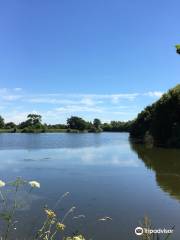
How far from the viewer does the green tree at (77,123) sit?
195 metres

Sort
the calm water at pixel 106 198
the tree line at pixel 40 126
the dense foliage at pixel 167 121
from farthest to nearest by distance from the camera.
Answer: the tree line at pixel 40 126 < the dense foliage at pixel 167 121 < the calm water at pixel 106 198

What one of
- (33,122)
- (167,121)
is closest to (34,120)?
(33,122)

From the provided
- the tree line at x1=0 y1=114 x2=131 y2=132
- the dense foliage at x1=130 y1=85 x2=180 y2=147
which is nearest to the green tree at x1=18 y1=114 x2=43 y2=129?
the tree line at x1=0 y1=114 x2=131 y2=132

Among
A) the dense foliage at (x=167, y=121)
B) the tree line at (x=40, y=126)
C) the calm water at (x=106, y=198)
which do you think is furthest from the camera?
the tree line at (x=40, y=126)

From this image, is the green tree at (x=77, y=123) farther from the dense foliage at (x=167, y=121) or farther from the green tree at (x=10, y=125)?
the dense foliage at (x=167, y=121)

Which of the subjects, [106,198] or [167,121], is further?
[167,121]

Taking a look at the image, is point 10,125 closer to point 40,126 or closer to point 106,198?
point 40,126

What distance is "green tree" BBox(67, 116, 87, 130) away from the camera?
639 feet

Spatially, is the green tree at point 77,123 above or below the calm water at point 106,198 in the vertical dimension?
above

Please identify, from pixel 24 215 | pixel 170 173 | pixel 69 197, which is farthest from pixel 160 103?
pixel 24 215

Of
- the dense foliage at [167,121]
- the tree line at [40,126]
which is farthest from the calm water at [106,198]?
the tree line at [40,126]

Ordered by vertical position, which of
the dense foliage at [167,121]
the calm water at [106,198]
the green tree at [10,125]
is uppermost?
the green tree at [10,125]

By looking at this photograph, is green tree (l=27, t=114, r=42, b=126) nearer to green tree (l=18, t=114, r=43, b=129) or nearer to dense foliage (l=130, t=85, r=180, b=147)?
green tree (l=18, t=114, r=43, b=129)

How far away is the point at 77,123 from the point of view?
19538 centimetres
